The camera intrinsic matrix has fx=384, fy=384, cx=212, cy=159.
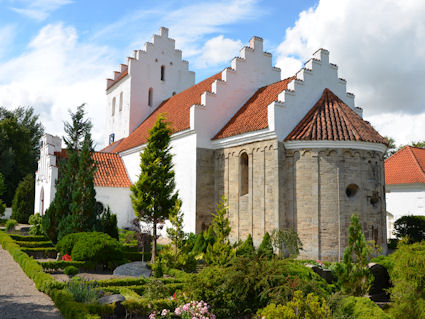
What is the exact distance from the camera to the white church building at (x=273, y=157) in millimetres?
16688

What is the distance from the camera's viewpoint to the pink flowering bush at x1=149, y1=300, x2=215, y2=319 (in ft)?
27.5

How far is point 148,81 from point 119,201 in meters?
11.4

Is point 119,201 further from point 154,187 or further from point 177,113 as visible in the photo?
point 154,187

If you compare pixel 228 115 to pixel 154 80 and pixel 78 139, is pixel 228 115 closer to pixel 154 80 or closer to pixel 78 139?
pixel 78 139

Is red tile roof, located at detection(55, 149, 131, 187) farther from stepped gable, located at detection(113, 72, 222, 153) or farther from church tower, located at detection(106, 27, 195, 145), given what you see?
church tower, located at detection(106, 27, 195, 145)

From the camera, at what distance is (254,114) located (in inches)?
781

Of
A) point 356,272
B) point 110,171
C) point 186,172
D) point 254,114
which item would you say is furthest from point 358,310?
point 110,171

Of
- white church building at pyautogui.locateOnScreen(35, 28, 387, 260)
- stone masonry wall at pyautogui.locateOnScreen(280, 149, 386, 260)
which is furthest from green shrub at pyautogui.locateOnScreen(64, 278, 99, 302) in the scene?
stone masonry wall at pyautogui.locateOnScreen(280, 149, 386, 260)

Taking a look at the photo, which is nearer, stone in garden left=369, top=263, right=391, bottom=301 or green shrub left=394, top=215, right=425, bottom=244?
stone in garden left=369, top=263, right=391, bottom=301

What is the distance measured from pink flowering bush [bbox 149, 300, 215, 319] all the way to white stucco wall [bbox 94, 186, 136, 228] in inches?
682

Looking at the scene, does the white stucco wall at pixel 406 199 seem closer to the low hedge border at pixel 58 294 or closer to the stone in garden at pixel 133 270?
the stone in garden at pixel 133 270

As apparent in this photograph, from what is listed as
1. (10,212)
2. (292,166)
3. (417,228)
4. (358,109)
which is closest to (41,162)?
(10,212)

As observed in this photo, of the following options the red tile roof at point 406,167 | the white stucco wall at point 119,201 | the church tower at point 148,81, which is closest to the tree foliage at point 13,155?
the church tower at point 148,81

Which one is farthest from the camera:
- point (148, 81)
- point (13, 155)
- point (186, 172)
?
point (13, 155)
